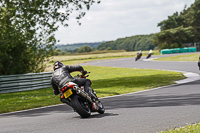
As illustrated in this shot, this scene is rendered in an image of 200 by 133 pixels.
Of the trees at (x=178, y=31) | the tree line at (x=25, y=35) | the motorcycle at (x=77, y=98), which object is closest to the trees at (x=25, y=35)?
the tree line at (x=25, y=35)

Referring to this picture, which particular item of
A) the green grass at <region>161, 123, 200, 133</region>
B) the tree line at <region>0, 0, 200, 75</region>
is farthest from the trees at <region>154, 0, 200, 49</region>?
the green grass at <region>161, 123, 200, 133</region>

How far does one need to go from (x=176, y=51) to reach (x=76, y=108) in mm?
59585

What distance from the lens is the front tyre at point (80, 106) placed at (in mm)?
7664

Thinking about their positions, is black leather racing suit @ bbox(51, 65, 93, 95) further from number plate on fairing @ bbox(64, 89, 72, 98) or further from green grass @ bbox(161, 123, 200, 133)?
green grass @ bbox(161, 123, 200, 133)

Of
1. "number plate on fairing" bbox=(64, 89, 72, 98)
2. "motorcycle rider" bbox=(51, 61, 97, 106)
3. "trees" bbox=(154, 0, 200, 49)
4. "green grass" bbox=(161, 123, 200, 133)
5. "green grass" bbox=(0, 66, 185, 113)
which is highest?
"trees" bbox=(154, 0, 200, 49)

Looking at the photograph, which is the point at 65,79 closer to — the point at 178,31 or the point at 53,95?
the point at 53,95

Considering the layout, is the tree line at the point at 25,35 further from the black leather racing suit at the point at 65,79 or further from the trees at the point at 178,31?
the trees at the point at 178,31

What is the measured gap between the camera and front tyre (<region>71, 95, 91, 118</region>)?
25.1ft

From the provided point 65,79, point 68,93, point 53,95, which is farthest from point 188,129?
point 53,95

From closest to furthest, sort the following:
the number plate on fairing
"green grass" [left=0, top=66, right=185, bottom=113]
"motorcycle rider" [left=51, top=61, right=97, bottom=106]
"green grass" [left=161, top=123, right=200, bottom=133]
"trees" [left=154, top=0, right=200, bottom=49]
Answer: "green grass" [left=161, top=123, right=200, bottom=133], the number plate on fairing, "motorcycle rider" [left=51, top=61, right=97, bottom=106], "green grass" [left=0, top=66, right=185, bottom=113], "trees" [left=154, top=0, right=200, bottom=49]

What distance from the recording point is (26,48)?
19812mm

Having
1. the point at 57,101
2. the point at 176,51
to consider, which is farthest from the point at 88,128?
the point at 176,51

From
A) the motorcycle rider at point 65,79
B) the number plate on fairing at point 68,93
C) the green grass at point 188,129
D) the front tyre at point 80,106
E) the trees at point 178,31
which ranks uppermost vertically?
the trees at point 178,31

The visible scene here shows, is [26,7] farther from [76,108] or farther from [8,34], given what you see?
[76,108]
